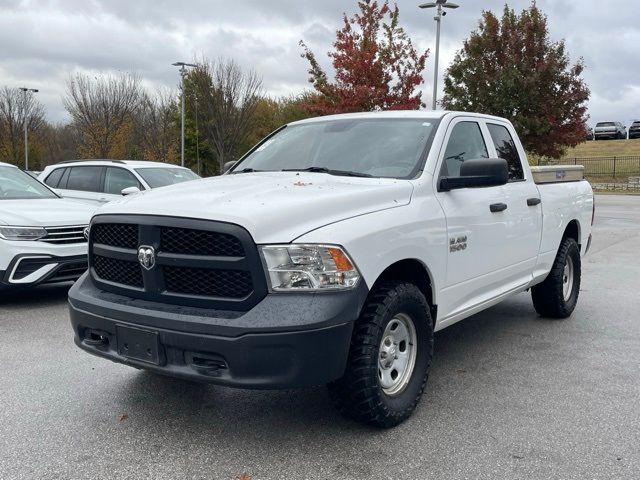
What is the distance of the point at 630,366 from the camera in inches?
189

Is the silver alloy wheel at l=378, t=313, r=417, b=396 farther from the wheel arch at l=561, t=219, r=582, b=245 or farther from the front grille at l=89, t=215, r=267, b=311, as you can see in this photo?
the wheel arch at l=561, t=219, r=582, b=245

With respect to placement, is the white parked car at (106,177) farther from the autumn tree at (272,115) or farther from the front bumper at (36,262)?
the autumn tree at (272,115)

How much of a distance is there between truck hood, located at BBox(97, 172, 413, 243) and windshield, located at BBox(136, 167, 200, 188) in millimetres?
5965

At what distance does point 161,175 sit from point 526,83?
15657mm

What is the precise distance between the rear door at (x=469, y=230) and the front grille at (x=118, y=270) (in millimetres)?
1897

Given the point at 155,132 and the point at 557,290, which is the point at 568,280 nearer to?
the point at 557,290

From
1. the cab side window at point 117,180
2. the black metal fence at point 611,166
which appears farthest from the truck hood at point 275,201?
the black metal fence at point 611,166

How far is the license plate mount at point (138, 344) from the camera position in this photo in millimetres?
3207

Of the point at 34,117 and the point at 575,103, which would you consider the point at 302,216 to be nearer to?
the point at 575,103

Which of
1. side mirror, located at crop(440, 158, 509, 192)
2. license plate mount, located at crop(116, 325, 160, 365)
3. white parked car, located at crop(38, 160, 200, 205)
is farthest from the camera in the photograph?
white parked car, located at crop(38, 160, 200, 205)

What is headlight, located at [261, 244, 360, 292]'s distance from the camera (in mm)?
3098

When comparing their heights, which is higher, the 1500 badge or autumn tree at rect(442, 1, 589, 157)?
autumn tree at rect(442, 1, 589, 157)

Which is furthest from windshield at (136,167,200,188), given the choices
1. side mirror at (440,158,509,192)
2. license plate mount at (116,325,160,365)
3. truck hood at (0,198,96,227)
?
license plate mount at (116,325,160,365)

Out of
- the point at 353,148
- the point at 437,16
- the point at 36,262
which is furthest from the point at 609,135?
the point at 353,148
